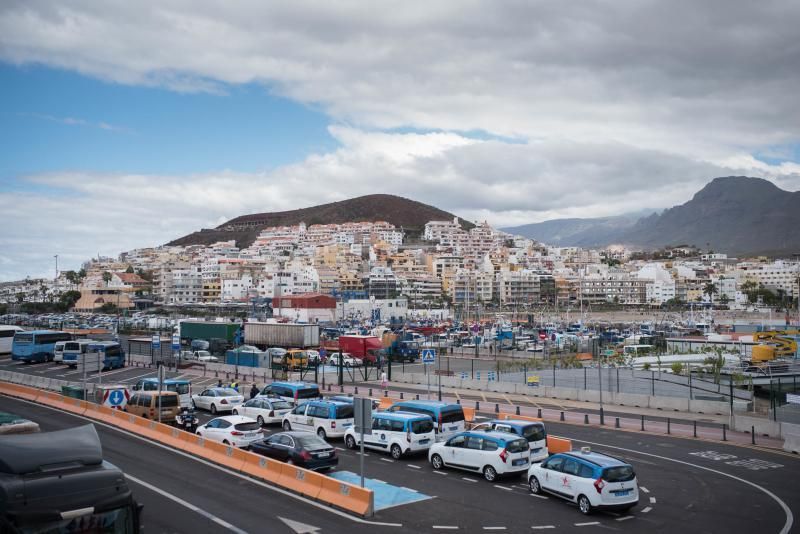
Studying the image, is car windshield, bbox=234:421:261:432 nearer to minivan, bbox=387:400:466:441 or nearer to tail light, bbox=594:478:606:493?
minivan, bbox=387:400:466:441

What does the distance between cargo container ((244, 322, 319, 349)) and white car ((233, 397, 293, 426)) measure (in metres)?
35.3

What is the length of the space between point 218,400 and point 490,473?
16.0 meters

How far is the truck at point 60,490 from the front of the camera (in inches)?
271

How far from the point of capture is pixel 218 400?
1191 inches

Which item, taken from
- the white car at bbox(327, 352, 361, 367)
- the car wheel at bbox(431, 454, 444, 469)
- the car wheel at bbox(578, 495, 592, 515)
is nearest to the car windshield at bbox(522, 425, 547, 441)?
the car wheel at bbox(431, 454, 444, 469)

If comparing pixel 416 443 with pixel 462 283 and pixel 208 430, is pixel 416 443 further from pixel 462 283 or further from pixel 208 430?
pixel 462 283

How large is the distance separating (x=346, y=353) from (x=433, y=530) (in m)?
44.8

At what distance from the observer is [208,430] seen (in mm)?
22125

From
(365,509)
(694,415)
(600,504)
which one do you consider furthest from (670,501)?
(694,415)

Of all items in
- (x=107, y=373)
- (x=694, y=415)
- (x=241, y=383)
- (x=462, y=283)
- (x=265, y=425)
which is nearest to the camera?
(x=265, y=425)

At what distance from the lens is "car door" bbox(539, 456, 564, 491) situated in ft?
53.9

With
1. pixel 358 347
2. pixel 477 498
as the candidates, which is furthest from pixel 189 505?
pixel 358 347

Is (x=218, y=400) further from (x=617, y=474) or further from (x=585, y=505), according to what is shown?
(x=617, y=474)

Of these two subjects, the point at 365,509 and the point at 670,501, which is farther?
the point at 670,501
